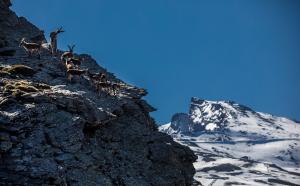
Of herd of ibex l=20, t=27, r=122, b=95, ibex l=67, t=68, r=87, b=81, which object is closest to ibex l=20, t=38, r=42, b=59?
herd of ibex l=20, t=27, r=122, b=95

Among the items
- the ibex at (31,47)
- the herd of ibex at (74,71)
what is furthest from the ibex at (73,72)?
the ibex at (31,47)

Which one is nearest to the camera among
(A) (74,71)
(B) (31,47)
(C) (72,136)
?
(C) (72,136)

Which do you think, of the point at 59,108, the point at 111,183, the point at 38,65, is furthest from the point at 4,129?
the point at 38,65

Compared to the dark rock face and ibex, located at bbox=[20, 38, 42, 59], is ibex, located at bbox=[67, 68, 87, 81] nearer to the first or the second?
the dark rock face

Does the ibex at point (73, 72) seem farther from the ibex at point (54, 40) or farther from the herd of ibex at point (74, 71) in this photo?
the ibex at point (54, 40)

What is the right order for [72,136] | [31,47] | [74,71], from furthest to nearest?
1. [31,47]
2. [74,71]
3. [72,136]

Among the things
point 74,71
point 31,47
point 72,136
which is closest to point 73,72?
point 74,71

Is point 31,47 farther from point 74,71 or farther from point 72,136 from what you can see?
point 72,136

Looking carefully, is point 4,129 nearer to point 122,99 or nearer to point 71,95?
point 71,95

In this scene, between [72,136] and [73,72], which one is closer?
[72,136]

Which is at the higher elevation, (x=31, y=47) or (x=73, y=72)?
(x=31, y=47)

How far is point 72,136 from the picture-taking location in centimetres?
3784

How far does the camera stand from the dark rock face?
1312 inches

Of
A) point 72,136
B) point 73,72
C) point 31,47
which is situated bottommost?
point 72,136
